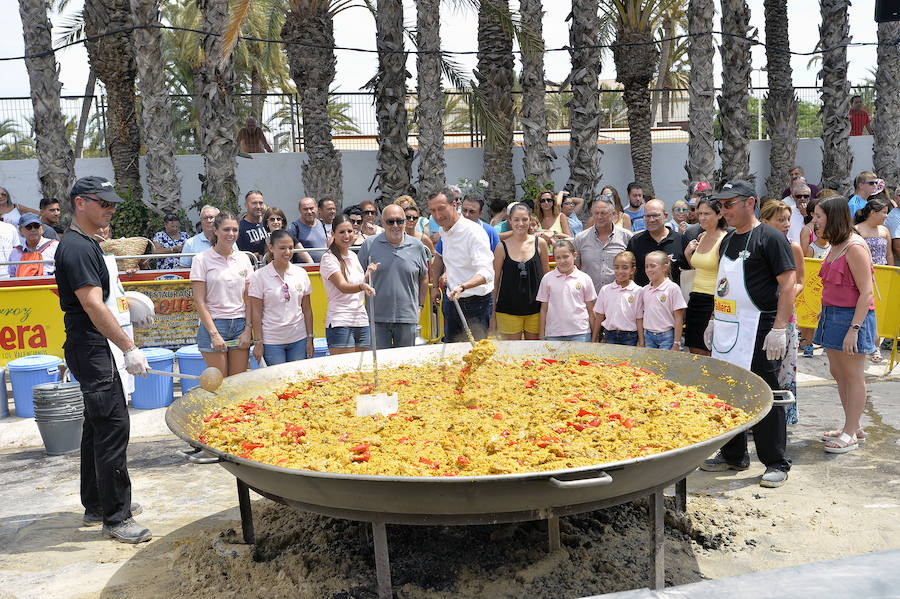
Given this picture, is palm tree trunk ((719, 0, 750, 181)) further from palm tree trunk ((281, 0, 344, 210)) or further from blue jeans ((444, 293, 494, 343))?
blue jeans ((444, 293, 494, 343))

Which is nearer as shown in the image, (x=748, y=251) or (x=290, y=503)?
(x=290, y=503)

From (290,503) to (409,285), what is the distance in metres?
3.36

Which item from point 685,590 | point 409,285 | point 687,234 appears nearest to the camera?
point 685,590

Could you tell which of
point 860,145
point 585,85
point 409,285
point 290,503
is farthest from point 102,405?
point 860,145

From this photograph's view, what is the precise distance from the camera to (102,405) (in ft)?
15.4

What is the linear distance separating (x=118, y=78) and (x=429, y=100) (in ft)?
21.7

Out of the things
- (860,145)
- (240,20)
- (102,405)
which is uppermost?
(240,20)

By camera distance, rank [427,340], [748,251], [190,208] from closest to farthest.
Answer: [748,251] → [427,340] → [190,208]

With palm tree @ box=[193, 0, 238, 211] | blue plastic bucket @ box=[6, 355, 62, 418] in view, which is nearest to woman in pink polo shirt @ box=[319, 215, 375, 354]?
blue plastic bucket @ box=[6, 355, 62, 418]

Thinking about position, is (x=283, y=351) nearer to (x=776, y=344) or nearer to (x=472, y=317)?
(x=472, y=317)

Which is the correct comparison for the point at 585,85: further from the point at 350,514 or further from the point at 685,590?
the point at 685,590

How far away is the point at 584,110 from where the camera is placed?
1420 cm

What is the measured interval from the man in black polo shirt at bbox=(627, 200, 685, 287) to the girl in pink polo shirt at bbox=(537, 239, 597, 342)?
0.62 m

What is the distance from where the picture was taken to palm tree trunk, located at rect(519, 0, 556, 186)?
13633 mm
